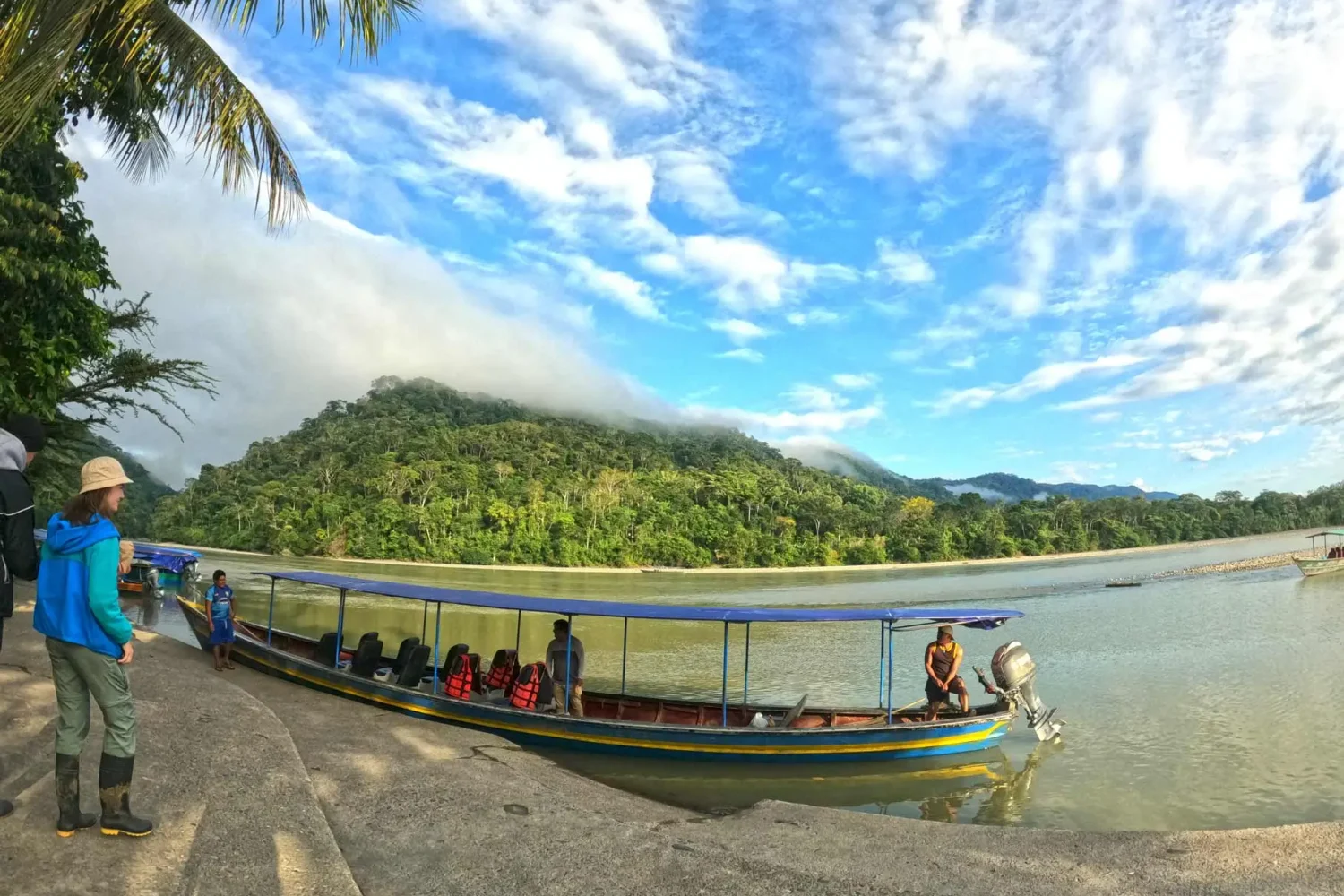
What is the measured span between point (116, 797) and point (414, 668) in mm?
7487

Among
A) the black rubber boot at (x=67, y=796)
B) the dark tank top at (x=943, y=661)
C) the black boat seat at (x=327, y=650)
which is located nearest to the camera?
the black rubber boot at (x=67, y=796)

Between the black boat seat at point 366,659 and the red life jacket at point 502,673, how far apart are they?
197 centimetres

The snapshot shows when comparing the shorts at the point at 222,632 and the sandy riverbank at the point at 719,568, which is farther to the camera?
the sandy riverbank at the point at 719,568

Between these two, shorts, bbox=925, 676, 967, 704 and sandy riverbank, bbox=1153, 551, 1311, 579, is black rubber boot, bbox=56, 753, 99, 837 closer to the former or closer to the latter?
shorts, bbox=925, 676, 967, 704

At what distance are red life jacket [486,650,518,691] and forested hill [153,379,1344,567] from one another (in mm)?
58036

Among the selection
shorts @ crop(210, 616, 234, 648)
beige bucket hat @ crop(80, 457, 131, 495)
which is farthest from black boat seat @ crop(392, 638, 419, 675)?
beige bucket hat @ crop(80, 457, 131, 495)

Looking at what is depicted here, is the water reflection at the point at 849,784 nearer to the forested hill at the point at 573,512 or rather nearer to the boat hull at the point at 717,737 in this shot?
the boat hull at the point at 717,737

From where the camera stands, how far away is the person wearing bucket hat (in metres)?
3.98

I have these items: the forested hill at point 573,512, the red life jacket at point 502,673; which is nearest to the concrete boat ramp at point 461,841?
the red life jacket at point 502,673

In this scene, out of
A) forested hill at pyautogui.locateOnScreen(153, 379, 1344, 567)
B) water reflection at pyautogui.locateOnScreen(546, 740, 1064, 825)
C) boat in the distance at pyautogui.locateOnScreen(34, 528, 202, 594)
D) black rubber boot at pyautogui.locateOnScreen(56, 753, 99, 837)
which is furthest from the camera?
forested hill at pyautogui.locateOnScreen(153, 379, 1344, 567)

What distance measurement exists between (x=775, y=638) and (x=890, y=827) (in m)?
20.1

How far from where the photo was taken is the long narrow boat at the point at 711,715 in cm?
1012

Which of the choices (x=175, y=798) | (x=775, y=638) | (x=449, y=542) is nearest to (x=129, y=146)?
(x=175, y=798)

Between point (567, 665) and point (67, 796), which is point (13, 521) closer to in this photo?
point (67, 796)
